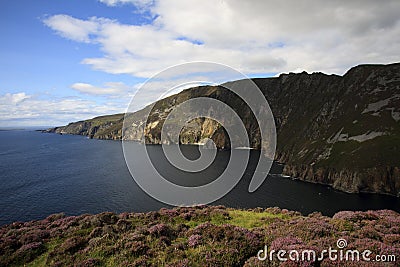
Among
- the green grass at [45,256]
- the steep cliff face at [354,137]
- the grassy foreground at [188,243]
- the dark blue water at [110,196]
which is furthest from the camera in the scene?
the steep cliff face at [354,137]

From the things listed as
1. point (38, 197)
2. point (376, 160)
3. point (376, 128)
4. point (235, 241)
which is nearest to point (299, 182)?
point (376, 160)

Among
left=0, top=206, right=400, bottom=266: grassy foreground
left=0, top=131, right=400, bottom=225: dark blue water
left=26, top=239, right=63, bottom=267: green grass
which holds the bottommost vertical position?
left=0, top=131, right=400, bottom=225: dark blue water

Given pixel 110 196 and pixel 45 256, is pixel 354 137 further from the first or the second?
pixel 45 256

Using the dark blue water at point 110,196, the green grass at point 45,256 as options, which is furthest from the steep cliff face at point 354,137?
the green grass at point 45,256

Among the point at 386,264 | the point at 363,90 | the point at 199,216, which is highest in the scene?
the point at 363,90

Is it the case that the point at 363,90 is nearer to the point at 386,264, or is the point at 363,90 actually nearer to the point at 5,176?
the point at 386,264

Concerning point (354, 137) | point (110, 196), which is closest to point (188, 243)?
point (110, 196)

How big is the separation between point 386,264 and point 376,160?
358 ft

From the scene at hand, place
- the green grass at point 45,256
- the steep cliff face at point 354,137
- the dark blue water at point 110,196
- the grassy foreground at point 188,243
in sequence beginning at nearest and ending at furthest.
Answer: the grassy foreground at point 188,243, the green grass at point 45,256, the dark blue water at point 110,196, the steep cliff face at point 354,137

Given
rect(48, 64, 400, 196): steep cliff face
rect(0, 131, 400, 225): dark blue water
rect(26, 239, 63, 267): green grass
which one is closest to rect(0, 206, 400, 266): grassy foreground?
rect(26, 239, 63, 267): green grass

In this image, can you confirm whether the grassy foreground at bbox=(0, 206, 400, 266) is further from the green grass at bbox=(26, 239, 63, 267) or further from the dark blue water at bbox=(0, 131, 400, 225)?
the dark blue water at bbox=(0, 131, 400, 225)

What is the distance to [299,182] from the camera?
110m

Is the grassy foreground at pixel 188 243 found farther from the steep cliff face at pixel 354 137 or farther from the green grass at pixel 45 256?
the steep cliff face at pixel 354 137

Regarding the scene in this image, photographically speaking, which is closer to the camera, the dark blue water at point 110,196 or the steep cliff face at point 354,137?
the dark blue water at point 110,196
